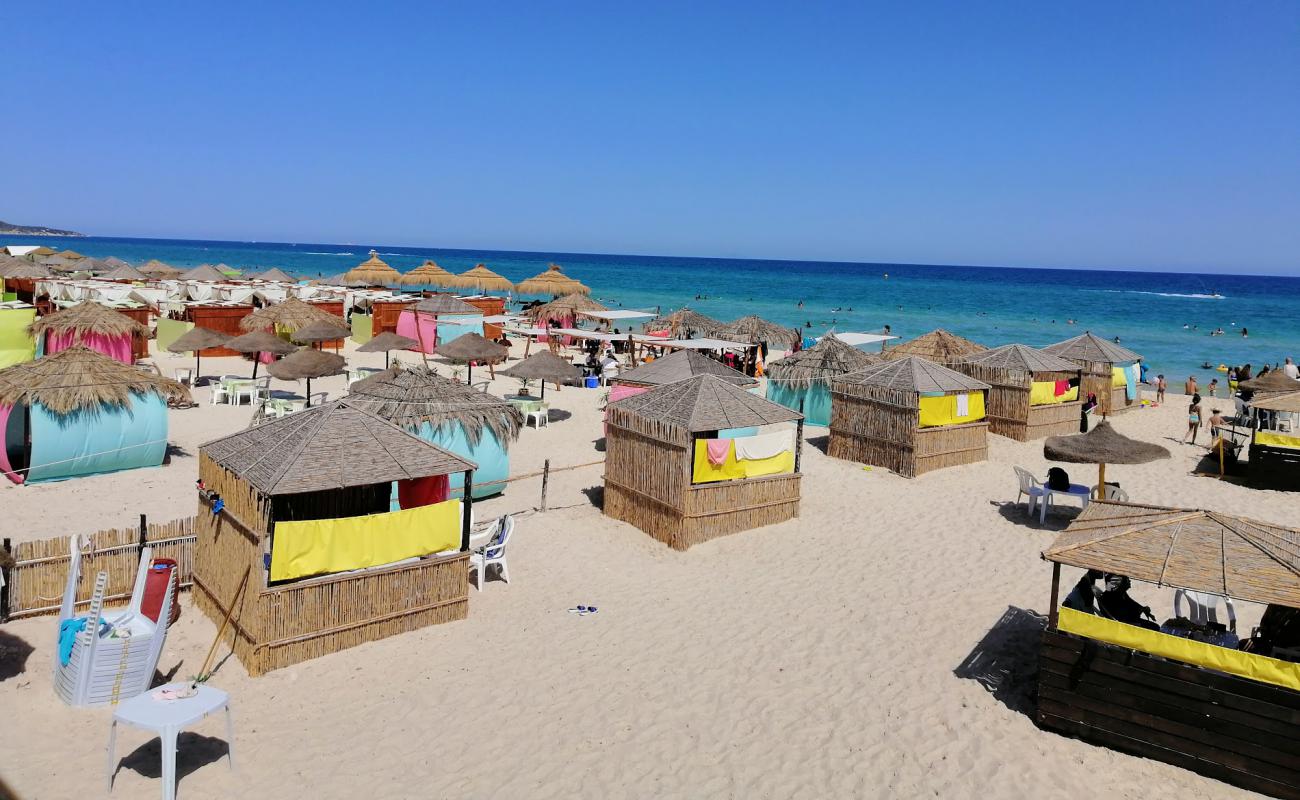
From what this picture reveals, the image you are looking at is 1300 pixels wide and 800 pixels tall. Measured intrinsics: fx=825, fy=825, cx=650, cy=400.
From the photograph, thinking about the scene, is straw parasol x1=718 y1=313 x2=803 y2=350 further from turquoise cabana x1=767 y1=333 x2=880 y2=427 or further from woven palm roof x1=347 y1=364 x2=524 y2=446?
woven palm roof x1=347 y1=364 x2=524 y2=446

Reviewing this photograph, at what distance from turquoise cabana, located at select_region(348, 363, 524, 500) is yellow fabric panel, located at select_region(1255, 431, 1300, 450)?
13.2 m

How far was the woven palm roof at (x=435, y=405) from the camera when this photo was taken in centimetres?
1155

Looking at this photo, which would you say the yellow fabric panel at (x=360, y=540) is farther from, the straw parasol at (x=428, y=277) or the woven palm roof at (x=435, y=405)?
the straw parasol at (x=428, y=277)

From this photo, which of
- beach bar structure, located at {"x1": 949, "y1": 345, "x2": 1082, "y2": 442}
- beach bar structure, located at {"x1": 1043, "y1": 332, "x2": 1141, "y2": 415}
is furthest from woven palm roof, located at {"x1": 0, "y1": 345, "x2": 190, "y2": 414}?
beach bar structure, located at {"x1": 1043, "y1": 332, "x2": 1141, "y2": 415}

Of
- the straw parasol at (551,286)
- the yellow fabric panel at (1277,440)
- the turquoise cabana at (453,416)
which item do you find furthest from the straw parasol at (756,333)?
the turquoise cabana at (453,416)

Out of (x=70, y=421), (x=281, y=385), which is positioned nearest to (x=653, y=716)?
(x=70, y=421)

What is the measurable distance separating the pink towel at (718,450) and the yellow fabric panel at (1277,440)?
34.8ft

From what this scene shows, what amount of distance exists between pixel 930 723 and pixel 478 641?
4.22 meters

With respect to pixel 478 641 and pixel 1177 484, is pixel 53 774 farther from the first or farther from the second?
pixel 1177 484

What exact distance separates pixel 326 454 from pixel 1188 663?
7.45m

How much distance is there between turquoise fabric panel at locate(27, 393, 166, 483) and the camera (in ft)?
39.8

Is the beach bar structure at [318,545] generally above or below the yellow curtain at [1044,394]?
below

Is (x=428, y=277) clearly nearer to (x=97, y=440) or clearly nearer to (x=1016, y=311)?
(x=97, y=440)

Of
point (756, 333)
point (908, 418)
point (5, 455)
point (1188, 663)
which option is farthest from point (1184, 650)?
point (756, 333)
